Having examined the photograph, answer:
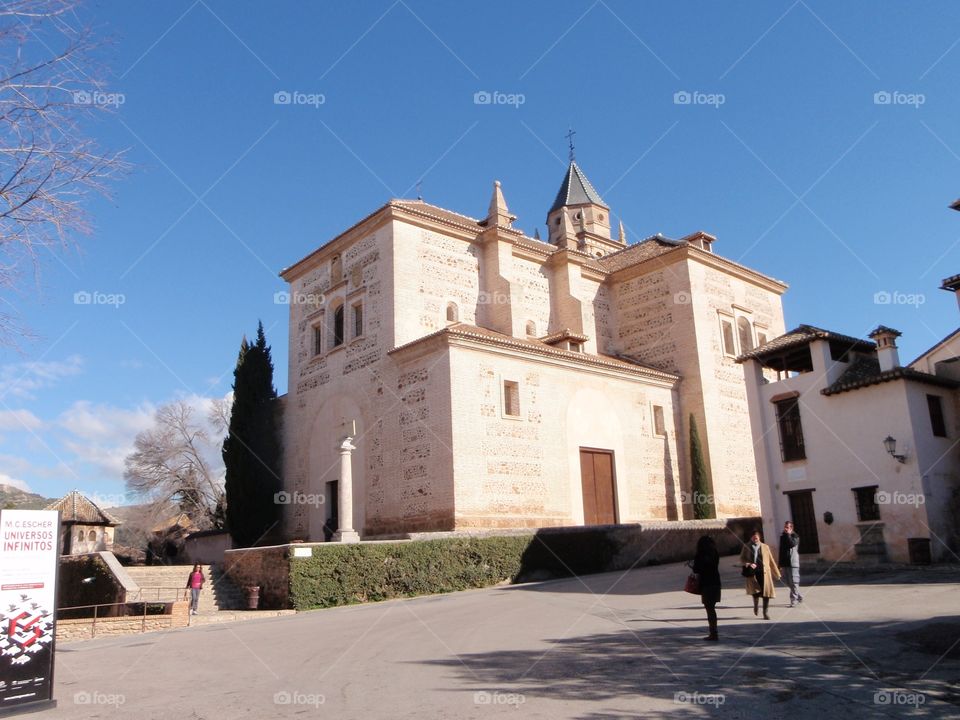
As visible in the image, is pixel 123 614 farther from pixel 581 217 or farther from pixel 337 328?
pixel 581 217

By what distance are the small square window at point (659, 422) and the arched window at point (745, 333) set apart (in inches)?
250

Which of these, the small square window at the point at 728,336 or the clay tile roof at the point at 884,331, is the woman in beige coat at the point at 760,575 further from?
the small square window at the point at 728,336

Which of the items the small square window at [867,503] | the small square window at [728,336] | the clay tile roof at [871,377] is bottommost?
the small square window at [867,503]

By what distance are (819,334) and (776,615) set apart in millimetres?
11089

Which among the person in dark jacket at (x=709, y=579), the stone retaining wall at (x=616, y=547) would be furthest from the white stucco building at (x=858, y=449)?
the person in dark jacket at (x=709, y=579)

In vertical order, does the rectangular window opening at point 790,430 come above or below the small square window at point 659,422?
below

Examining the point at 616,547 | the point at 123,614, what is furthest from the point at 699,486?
the point at 123,614

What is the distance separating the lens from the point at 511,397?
80.1 feet

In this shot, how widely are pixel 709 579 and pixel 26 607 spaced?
7966 millimetres

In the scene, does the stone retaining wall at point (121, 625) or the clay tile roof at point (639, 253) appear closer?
the stone retaining wall at point (121, 625)

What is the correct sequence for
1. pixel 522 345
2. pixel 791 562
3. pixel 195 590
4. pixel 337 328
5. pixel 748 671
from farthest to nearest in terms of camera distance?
1. pixel 337 328
2. pixel 522 345
3. pixel 195 590
4. pixel 791 562
5. pixel 748 671

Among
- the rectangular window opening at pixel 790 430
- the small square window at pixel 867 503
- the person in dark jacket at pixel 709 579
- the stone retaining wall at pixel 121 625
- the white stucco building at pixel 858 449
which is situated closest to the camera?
the person in dark jacket at pixel 709 579

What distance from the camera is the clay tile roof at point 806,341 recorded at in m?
20.2

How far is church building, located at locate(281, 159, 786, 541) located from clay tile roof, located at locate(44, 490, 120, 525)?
45.2ft
